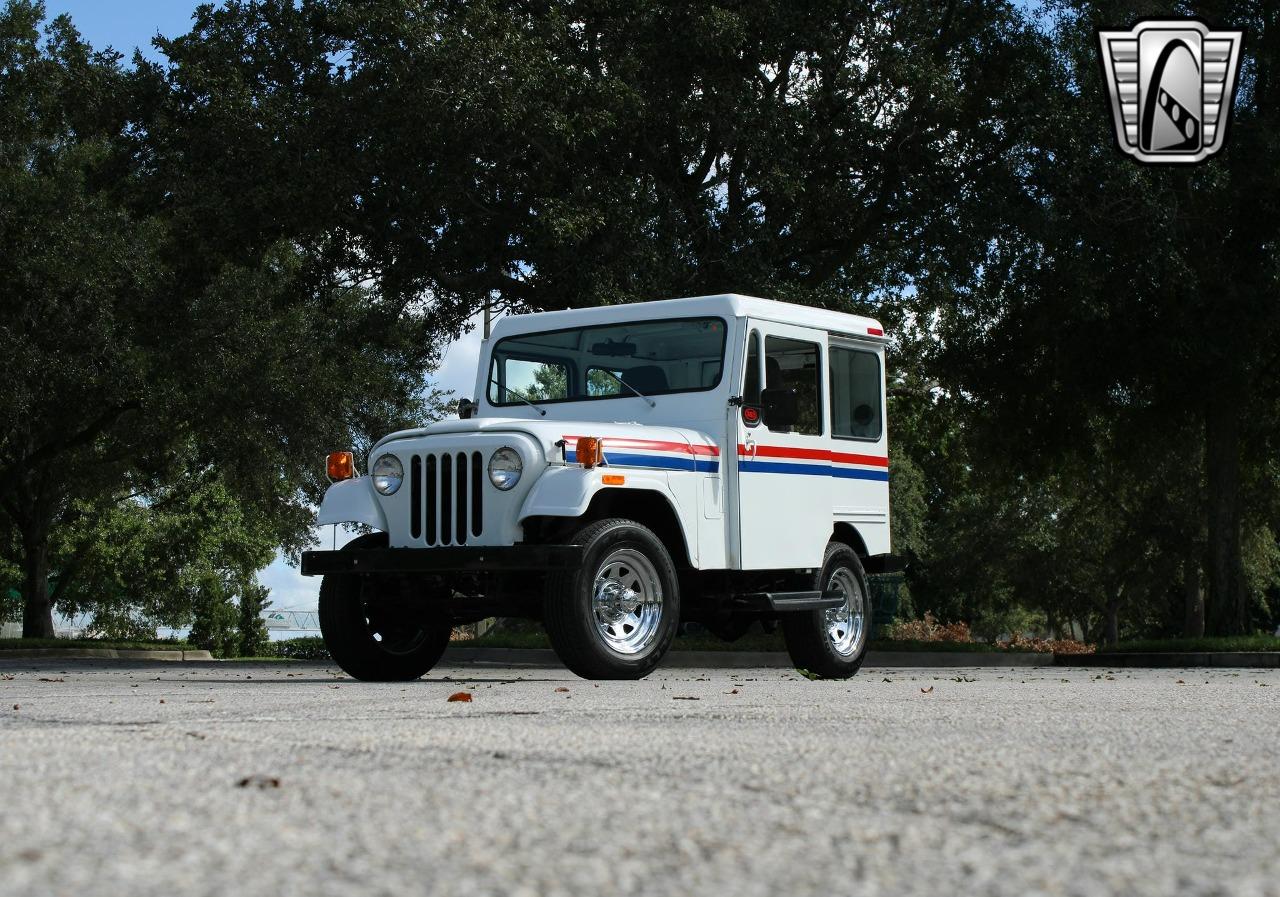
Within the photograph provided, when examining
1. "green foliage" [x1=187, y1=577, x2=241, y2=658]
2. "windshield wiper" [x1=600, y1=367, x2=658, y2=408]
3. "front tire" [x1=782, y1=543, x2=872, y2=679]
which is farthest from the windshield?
"green foliage" [x1=187, y1=577, x2=241, y2=658]

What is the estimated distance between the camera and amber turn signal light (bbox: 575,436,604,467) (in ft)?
34.8

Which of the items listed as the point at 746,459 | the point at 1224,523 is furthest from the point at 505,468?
the point at 1224,523

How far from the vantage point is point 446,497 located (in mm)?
11000

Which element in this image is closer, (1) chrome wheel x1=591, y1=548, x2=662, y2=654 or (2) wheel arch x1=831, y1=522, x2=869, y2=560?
(1) chrome wheel x1=591, y1=548, x2=662, y2=654

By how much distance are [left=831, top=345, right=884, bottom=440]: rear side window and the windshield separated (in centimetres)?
129

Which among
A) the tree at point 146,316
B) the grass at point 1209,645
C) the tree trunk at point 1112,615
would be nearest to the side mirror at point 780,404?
the tree at point 146,316

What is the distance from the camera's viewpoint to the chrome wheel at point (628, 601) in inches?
423

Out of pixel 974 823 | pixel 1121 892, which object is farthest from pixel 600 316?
pixel 1121 892

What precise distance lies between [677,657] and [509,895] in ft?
59.0

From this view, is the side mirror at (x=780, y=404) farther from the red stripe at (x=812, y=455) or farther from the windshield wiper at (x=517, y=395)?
the windshield wiper at (x=517, y=395)

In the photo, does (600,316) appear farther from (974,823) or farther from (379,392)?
(379,392)

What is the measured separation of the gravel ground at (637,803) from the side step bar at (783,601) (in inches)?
173

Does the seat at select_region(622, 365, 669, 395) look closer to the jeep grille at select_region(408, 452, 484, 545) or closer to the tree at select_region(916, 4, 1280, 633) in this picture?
the jeep grille at select_region(408, 452, 484, 545)

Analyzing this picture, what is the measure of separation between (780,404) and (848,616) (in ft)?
7.13
